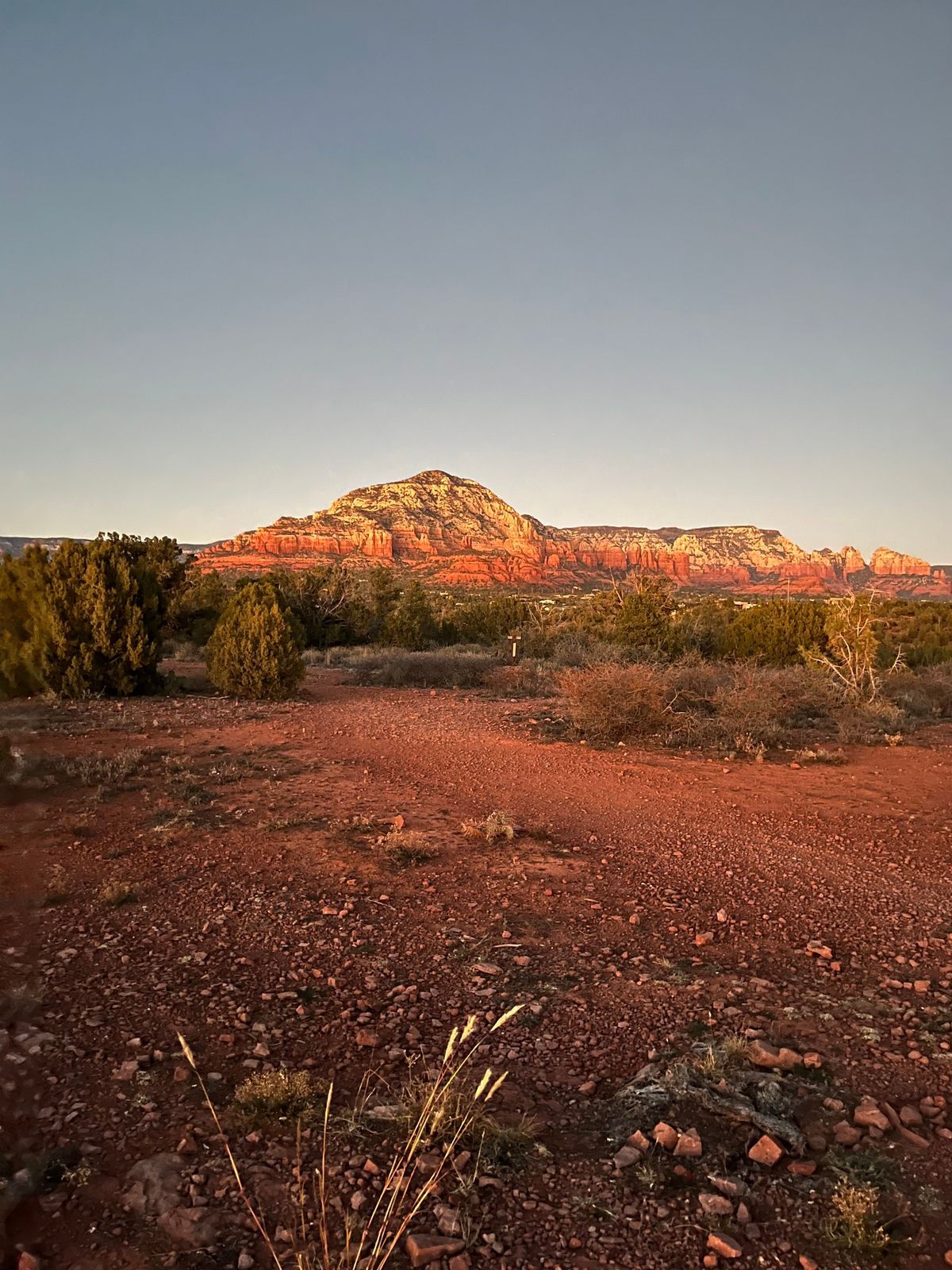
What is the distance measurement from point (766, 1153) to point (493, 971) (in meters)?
1.96

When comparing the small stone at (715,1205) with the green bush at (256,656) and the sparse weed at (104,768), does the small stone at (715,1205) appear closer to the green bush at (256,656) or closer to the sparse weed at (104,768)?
the sparse weed at (104,768)

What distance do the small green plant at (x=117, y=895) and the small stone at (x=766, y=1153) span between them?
14.4 ft

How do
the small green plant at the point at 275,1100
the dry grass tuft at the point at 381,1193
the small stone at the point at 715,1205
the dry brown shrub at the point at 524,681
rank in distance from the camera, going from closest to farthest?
the dry grass tuft at the point at 381,1193 < the small stone at the point at 715,1205 < the small green plant at the point at 275,1100 < the dry brown shrub at the point at 524,681

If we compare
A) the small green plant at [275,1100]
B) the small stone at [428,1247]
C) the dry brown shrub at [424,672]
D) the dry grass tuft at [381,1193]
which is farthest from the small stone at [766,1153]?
the dry brown shrub at [424,672]

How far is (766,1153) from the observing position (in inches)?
115

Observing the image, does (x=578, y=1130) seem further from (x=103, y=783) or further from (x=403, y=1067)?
(x=103, y=783)

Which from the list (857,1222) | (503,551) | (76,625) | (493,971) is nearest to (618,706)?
(493,971)

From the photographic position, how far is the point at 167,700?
47.4ft

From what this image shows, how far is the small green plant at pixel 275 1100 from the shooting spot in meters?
3.10

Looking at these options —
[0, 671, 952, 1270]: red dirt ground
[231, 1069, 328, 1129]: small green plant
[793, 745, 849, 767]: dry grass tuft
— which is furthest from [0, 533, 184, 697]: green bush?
[231, 1069, 328, 1129]: small green plant

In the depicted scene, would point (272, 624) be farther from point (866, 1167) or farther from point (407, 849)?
point (866, 1167)

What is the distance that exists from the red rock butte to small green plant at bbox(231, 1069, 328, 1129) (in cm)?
7421

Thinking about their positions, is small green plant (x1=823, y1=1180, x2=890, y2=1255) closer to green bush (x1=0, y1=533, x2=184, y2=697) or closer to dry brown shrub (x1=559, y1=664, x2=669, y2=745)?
dry brown shrub (x1=559, y1=664, x2=669, y2=745)

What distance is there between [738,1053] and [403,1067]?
162 centimetres
